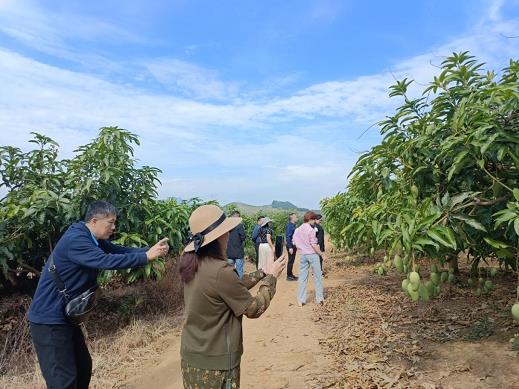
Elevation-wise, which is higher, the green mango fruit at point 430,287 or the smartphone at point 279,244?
the smartphone at point 279,244

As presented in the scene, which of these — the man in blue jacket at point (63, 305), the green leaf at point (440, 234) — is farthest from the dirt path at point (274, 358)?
the green leaf at point (440, 234)

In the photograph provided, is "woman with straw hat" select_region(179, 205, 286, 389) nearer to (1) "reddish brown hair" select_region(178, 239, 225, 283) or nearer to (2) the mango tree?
(1) "reddish brown hair" select_region(178, 239, 225, 283)

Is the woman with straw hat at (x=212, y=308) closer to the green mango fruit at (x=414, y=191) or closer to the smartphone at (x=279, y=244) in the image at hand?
the green mango fruit at (x=414, y=191)

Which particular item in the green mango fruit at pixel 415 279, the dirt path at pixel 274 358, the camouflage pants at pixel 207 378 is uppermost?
the green mango fruit at pixel 415 279

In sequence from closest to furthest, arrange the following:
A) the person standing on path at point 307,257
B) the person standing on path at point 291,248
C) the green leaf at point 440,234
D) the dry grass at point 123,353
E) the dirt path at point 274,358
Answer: the green leaf at point 440,234
the dirt path at point 274,358
the dry grass at point 123,353
the person standing on path at point 307,257
the person standing on path at point 291,248

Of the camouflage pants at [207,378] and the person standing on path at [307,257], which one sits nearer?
the camouflage pants at [207,378]

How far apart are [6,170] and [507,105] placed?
6.22 meters

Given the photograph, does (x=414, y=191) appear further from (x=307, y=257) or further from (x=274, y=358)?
(x=307, y=257)

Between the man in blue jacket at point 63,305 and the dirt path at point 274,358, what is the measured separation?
1.75 meters

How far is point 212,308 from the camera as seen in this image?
257 centimetres

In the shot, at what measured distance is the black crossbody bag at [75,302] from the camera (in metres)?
3.29

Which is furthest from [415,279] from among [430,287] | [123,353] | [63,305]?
[123,353]

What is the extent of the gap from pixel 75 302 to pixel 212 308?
131 centimetres

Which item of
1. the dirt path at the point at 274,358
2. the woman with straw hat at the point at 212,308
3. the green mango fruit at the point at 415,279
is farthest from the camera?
the dirt path at the point at 274,358
